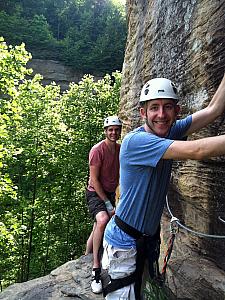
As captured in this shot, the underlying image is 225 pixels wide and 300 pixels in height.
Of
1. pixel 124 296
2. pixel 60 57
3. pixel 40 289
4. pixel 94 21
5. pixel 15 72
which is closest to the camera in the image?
pixel 124 296

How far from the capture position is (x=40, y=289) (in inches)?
233

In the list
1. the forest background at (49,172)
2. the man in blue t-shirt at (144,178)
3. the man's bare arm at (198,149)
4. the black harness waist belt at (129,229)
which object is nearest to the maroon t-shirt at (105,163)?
the man in blue t-shirt at (144,178)

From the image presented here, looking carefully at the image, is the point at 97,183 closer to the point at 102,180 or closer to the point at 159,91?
the point at 102,180

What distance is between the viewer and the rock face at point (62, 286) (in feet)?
18.1

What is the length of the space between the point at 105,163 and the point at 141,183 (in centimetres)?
302

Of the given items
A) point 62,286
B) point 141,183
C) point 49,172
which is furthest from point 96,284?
point 49,172

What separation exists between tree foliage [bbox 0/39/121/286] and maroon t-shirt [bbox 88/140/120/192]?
974 cm

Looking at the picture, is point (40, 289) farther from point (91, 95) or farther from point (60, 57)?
point (60, 57)

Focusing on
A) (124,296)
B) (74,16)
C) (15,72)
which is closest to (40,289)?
(124,296)

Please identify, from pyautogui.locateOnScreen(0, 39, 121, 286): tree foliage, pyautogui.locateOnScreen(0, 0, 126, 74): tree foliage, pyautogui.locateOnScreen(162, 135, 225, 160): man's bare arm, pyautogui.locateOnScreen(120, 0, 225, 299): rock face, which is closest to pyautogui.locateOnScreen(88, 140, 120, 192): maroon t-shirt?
pyautogui.locateOnScreen(120, 0, 225, 299): rock face

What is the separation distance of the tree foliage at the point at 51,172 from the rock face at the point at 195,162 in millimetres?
11232

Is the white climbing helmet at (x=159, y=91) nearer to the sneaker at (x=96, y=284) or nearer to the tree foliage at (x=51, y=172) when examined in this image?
the sneaker at (x=96, y=284)

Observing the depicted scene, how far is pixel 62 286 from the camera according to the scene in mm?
5887

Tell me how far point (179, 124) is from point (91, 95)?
52.1 feet
